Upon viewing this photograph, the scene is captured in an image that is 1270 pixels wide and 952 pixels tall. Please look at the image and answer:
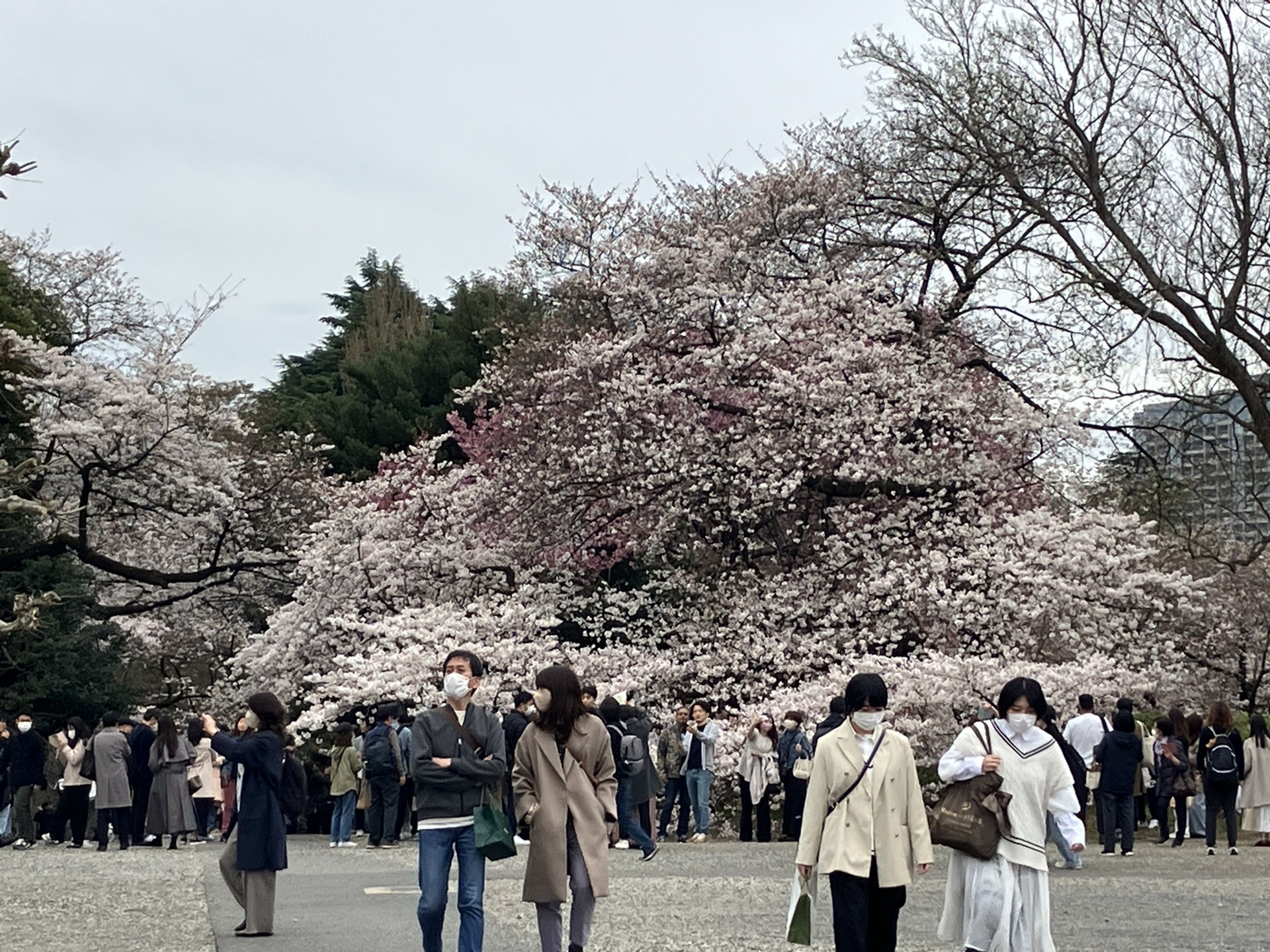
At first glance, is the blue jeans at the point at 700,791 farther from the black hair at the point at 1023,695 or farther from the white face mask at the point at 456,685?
the black hair at the point at 1023,695

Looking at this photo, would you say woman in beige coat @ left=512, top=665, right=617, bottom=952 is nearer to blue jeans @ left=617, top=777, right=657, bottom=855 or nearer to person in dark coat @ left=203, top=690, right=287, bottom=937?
person in dark coat @ left=203, top=690, right=287, bottom=937

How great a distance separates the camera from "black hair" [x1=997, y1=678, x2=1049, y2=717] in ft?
25.7

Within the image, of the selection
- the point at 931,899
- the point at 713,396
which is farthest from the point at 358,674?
the point at 931,899

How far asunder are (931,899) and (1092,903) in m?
1.18

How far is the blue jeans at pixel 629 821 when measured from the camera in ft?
55.8

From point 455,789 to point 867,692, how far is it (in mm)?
2260

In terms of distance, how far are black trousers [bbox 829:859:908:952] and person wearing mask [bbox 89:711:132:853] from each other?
14.8m

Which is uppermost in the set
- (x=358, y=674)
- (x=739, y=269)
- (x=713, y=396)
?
(x=739, y=269)

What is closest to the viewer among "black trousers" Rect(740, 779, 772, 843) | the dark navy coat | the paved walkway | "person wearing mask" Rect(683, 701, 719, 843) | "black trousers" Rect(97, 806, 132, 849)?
the paved walkway

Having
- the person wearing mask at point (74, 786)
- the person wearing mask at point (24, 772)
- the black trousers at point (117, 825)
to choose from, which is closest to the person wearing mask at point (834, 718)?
the black trousers at point (117, 825)

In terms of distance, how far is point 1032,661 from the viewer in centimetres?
2283

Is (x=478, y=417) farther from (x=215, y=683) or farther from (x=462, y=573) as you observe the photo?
(x=215, y=683)

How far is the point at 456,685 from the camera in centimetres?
870

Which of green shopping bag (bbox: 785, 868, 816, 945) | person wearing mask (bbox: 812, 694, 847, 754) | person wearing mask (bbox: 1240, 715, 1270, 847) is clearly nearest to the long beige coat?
green shopping bag (bbox: 785, 868, 816, 945)
